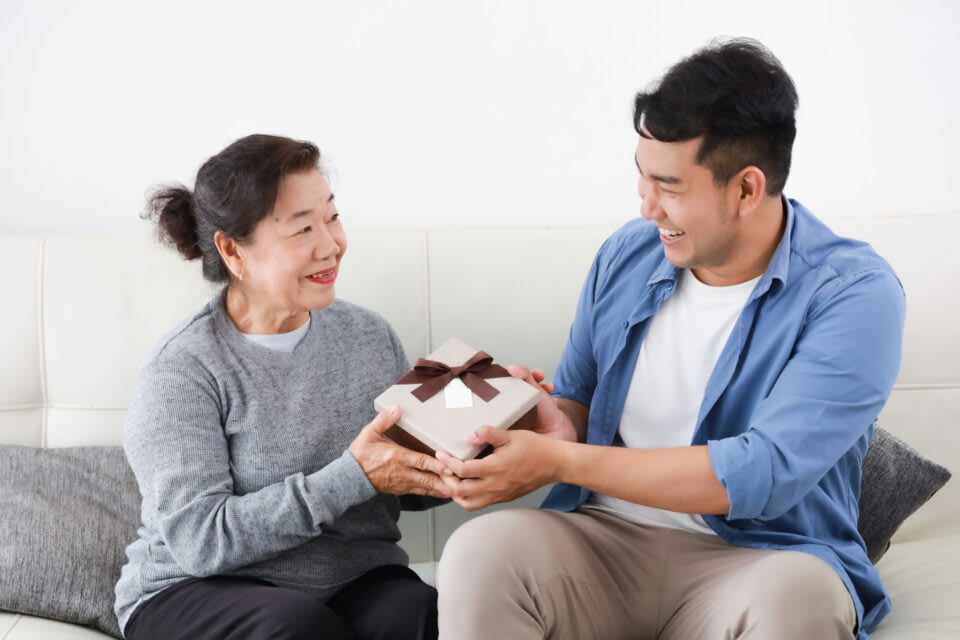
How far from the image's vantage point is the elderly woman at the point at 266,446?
1409mm

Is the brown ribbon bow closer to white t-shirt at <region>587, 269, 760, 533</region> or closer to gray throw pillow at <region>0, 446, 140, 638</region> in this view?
white t-shirt at <region>587, 269, 760, 533</region>

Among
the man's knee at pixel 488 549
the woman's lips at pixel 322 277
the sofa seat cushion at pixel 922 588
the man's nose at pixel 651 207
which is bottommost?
the sofa seat cushion at pixel 922 588

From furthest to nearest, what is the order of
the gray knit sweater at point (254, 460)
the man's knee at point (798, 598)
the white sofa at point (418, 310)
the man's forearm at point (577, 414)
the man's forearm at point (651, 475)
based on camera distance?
the white sofa at point (418, 310), the man's forearm at point (577, 414), the gray knit sweater at point (254, 460), the man's forearm at point (651, 475), the man's knee at point (798, 598)

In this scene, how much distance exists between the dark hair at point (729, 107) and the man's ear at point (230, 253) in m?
0.75

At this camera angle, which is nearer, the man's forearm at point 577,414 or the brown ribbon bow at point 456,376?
the brown ribbon bow at point 456,376

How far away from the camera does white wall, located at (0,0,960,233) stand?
84.8 inches

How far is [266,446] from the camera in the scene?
151cm

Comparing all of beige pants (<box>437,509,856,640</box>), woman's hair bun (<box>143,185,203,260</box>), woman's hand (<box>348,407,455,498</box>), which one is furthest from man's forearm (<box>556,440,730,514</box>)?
woman's hair bun (<box>143,185,203,260</box>)

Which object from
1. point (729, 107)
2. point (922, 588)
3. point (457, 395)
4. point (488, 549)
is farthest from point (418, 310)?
point (922, 588)

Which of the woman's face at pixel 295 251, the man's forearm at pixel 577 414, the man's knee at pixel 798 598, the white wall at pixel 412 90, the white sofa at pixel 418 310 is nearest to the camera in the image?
the man's knee at pixel 798 598

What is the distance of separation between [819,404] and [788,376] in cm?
7

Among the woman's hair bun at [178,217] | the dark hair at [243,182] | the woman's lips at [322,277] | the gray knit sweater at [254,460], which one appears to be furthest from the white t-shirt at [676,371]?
the woman's hair bun at [178,217]

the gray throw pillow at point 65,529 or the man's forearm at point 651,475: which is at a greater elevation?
the man's forearm at point 651,475

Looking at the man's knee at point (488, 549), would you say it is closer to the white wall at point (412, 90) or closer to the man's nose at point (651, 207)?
the man's nose at point (651, 207)
